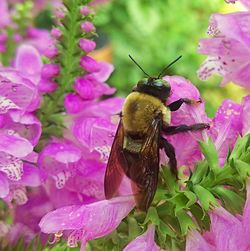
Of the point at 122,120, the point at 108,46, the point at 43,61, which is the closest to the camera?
the point at 122,120

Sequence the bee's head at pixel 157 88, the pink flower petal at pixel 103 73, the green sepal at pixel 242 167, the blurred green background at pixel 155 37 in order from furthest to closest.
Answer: the blurred green background at pixel 155 37, the pink flower petal at pixel 103 73, the bee's head at pixel 157 88, the green sepal at pixel 242 167

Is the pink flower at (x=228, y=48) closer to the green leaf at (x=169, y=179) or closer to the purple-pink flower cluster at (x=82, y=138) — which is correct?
the purple-pink flower cluster at (x=82, y=138)

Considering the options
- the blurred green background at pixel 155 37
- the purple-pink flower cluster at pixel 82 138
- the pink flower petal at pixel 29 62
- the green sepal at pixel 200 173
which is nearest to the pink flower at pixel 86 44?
the purple-pink flower cluster at pixel 82 138

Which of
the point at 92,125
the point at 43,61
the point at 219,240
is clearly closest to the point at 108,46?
the point at 43,61

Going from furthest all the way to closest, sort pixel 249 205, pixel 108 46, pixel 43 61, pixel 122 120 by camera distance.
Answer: pixel 108 46 < pixel 43 61 < pixel 122 120 < pixel 249 205

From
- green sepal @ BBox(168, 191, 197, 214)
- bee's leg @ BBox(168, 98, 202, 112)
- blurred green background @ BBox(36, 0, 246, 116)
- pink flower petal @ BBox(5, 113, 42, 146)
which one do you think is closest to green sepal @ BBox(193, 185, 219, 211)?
green sepal @ BBox(168, 191, 197, 214)

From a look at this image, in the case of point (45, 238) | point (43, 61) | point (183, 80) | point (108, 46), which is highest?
point (183, 80)

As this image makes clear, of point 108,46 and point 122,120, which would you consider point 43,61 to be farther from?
point 108,46
